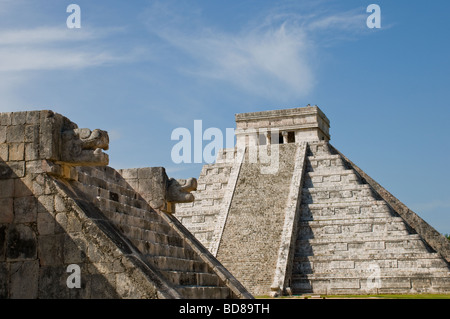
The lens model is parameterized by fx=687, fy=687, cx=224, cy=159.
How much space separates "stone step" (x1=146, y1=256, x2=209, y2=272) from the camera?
9414mm

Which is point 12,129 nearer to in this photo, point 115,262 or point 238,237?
point 115,262

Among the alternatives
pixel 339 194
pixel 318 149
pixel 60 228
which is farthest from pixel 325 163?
pixel 60 228

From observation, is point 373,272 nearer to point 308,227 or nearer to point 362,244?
point 362,244

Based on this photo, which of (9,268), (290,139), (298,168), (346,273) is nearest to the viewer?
(9,268)

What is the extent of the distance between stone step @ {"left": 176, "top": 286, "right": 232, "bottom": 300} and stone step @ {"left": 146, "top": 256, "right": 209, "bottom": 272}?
479 millimetres

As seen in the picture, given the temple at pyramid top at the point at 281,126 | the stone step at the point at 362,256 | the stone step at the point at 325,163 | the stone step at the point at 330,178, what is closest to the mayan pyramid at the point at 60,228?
the stone step at the point at 362,256

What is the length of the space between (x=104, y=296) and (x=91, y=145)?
191 cm

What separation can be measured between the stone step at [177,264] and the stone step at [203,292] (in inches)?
18.8

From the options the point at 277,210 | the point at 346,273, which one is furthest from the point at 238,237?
the point at 346,273

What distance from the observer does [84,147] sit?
8531 mm

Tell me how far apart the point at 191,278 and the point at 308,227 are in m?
13.6

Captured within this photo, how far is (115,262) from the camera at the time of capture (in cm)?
776

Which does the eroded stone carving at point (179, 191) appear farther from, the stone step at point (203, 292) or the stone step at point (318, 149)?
the stone step at point (318, 149)
